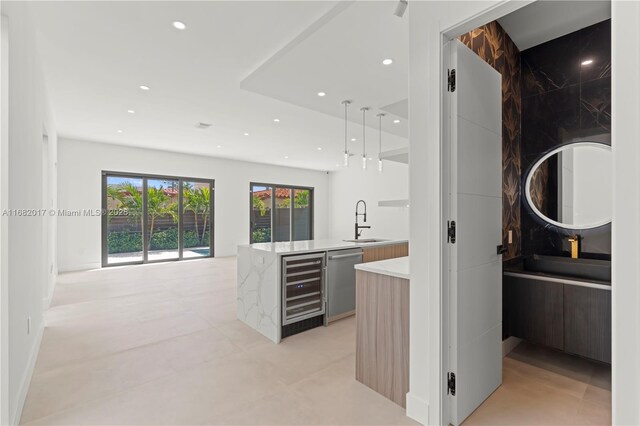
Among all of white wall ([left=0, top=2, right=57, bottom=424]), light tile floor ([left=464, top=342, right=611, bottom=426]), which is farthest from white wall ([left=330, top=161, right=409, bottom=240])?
white wall ([left=0, top=2, right=57, bottom=424])

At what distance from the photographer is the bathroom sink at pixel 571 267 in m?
2.36

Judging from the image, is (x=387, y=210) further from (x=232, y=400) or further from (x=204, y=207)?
(x=232, y=400)

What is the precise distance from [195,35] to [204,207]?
20.7ft

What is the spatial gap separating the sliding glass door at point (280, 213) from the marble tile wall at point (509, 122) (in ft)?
25.1

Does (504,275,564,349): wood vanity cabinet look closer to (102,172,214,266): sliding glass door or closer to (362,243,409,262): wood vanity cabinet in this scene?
(362,243,409,262): wood vanity cabinet

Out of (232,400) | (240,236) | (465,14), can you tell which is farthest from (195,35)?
(240,236)

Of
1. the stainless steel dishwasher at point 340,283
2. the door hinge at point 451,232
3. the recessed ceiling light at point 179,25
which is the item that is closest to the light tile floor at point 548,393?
the door hinge at point 451,232

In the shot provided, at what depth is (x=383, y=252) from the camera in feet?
13.9

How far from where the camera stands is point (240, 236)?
918cm

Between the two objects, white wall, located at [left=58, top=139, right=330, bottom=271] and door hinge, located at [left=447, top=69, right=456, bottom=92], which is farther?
white wall, located at [left=58, top=139, right=330, bottom=271]

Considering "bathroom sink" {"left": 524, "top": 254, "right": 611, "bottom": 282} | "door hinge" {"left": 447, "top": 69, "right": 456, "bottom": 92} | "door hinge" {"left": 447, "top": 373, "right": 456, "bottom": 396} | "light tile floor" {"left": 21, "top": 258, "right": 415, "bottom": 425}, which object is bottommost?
"light tile floor" {"left": 21, "top": 258, "right": 415, "bottom": 425}

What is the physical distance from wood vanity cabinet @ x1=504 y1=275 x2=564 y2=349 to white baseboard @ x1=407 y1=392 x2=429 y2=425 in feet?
4.38

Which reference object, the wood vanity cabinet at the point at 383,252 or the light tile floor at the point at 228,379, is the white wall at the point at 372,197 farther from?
the light tile floor at the point at 228,379

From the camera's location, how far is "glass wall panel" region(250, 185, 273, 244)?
376 inches
